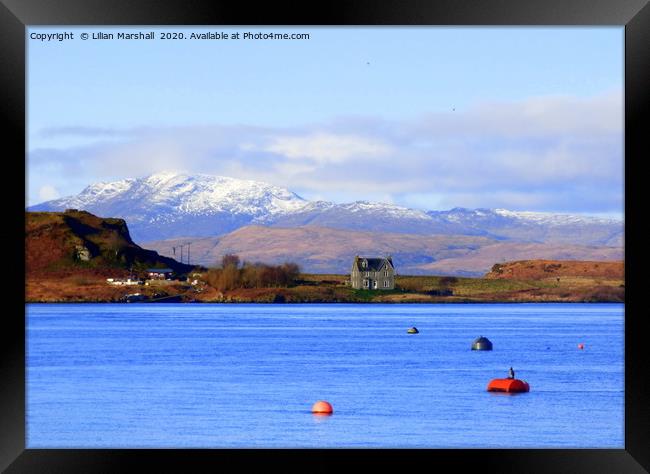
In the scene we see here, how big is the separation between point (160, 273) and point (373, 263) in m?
33.1

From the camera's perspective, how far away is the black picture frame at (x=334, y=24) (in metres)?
11.1

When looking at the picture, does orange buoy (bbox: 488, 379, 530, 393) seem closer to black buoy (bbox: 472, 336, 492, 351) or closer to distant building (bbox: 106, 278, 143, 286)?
black buoy (bbox: 472, 336, 492, 351)

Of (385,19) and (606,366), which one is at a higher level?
(385,19)

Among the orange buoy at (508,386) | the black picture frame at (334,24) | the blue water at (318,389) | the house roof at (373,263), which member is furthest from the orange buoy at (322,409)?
the house roof at (373,263)

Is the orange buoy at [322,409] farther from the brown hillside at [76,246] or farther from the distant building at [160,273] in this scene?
the distant building at [160,273]

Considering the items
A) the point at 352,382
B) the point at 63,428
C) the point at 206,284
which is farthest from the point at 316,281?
the point at 63,428

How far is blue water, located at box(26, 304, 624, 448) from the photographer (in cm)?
3522

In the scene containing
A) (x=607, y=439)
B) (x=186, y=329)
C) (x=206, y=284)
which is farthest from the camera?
(x=206, y=284)

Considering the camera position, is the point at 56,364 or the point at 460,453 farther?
the point at 56,364

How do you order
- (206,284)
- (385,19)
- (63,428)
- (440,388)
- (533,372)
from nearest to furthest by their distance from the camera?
(385,19), (63,428), (440,388), (533,372), (206,284)

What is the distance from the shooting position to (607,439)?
120 feet

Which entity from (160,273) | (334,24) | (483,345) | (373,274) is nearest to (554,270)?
(373,274)

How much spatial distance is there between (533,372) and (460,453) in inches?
1906

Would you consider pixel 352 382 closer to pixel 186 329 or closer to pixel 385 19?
pixel 385 19
